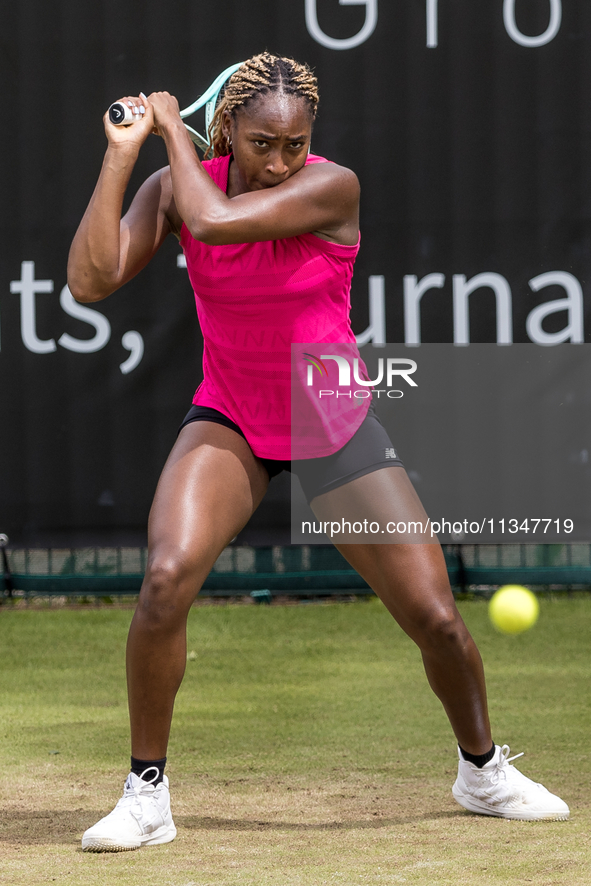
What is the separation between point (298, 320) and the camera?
2.59 meters

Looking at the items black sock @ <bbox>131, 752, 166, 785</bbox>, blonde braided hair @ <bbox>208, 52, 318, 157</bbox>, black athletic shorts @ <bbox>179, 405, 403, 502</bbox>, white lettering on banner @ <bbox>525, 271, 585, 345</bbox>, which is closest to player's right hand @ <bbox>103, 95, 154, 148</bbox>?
blonde braided hair @ <bbox>208, 52, 318, 157</bbox>

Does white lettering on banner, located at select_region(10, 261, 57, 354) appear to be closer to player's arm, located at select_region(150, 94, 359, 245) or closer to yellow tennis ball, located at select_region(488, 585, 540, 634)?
yellow tennis ball, located at select_region(488, 585, 540, 634)

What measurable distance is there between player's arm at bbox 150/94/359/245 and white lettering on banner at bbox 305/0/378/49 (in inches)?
126

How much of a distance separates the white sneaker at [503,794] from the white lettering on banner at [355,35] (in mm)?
3917

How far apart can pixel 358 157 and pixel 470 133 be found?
56cm

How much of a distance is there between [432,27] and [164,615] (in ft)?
13.2

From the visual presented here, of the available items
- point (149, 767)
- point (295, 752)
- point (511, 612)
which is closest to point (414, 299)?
point (511, 612)

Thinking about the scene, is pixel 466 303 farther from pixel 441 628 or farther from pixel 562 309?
pixel 441 628

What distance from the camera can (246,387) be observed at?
8.57ft

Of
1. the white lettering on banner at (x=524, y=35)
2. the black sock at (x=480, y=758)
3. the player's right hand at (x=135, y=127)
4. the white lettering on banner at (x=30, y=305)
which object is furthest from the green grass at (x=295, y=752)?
the white lettering on banner at (x=524, y=35)


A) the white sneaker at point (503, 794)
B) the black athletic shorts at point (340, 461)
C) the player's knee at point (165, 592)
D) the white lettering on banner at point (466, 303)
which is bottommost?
the white sneaker at point (503, 794)

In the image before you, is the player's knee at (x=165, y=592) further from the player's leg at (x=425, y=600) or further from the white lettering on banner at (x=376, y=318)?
the white lettering on banner at (x=376, y=318)

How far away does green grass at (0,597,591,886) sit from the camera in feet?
7.43

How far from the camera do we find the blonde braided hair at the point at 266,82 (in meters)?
2.47
